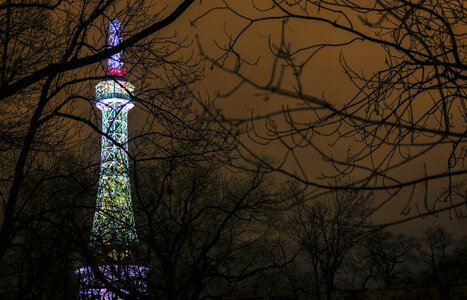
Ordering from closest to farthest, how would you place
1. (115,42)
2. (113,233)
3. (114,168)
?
(115,42)
(113,233)
(114,168)

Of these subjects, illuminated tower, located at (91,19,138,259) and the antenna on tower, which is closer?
the antenna on tower

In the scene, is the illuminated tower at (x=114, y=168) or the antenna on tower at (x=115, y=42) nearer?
the antenna on tower at (x=115, y=42)

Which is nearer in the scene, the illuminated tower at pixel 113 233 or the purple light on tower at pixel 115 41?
the purple light on tower at pixel 115 41

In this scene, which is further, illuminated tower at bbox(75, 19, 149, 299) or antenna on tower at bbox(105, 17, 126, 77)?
illuminated tower at bbox(75, 19, 149, 299)

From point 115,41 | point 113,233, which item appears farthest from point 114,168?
point 115,41

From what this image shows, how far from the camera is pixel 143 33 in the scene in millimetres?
4402

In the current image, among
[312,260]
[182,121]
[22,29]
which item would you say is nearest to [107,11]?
[22,29]

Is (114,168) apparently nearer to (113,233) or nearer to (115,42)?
(113,233)

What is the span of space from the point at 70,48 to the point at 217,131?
2.21m

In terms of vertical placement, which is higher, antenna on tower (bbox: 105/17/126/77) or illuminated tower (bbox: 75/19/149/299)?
antenna on tower (bbox: 105/17/126/77)

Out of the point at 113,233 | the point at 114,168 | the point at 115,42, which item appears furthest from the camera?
the point at 114,168

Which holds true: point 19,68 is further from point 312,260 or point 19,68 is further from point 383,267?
Result: point 383,267

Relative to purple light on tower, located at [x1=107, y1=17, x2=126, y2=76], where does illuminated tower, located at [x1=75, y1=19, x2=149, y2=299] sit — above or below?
below

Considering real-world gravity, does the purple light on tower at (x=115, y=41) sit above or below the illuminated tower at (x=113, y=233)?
above
